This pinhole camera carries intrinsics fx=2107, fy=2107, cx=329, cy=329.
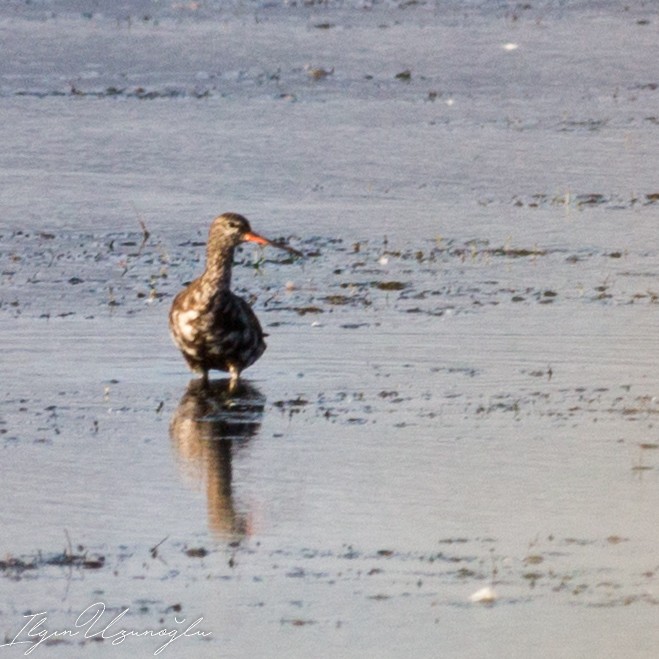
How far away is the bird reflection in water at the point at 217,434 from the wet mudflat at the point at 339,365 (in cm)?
3

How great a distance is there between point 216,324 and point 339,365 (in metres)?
0.76

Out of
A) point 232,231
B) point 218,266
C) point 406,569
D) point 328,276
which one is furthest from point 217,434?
point 328,276

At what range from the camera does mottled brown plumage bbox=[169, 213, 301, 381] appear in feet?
40.1

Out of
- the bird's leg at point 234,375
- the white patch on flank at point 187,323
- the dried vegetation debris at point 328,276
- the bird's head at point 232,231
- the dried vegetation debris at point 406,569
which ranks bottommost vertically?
the bird's leg at point 234,375

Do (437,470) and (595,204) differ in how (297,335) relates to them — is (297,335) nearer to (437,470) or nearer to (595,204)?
(437,470)

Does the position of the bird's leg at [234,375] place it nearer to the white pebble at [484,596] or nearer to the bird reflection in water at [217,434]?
the bird reflection in water at [217,434]

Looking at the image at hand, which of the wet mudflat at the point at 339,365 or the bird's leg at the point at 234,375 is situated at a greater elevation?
the wet mudflat at the point at 339,365

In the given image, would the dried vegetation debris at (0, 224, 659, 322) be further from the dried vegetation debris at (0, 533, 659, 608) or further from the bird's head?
the dried vegetation debris at (0, 533, 659, 608)

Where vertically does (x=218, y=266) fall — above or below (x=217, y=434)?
above

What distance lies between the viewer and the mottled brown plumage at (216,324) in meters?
12.2

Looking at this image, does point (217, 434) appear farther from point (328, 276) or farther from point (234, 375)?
point (328, 276)

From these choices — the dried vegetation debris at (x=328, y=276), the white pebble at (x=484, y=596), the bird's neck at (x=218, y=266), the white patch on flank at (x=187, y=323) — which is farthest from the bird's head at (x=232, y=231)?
the white pebble at (x=484, y=596)

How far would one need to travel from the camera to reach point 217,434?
424 inches

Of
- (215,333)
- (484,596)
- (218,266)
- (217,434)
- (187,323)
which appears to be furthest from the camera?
(218,266)
